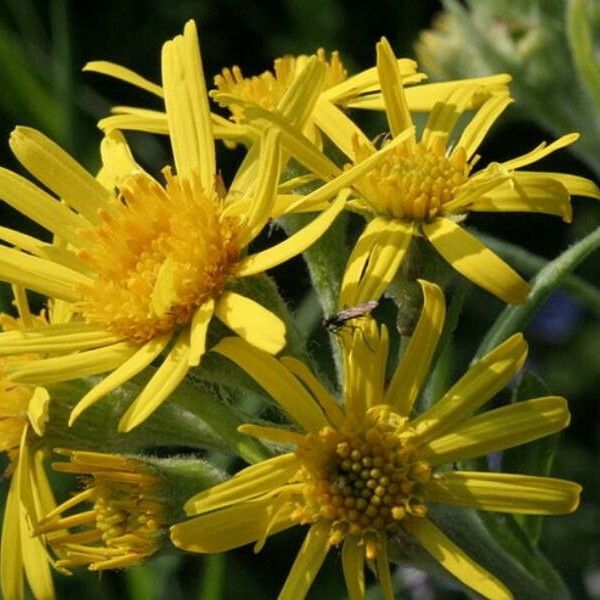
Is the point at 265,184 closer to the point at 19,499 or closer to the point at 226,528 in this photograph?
the point at 226,528

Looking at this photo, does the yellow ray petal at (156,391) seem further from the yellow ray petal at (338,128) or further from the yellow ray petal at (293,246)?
the yellow ray petal at (338,128)

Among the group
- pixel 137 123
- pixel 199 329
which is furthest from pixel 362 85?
pixel 199 329

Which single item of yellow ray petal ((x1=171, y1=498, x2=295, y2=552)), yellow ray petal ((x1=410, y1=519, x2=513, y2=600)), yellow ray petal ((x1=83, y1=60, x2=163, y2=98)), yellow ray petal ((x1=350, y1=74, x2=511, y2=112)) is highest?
yellow ray petal ((x1=83, y1=60, x2=163, y2=98))

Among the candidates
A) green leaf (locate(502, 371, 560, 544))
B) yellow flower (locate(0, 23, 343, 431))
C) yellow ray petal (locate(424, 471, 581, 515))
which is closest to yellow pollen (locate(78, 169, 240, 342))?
yellow flower (locate(0, 23, 343, 431))

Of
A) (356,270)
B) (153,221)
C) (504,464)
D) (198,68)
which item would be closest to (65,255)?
(153,221)

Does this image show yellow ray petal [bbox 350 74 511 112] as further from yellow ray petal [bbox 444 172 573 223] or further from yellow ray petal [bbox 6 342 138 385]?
yellow ray petal [bbox 6 342 138 385]

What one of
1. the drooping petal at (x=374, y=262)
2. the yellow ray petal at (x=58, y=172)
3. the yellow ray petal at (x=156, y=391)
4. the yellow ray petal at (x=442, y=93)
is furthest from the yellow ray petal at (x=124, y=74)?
the yellow ray petal at (x=156, y=391)
